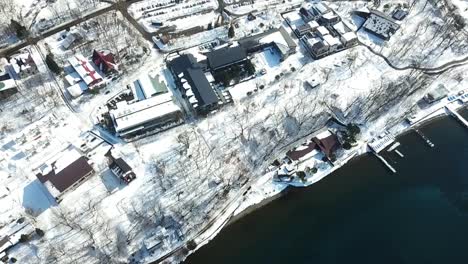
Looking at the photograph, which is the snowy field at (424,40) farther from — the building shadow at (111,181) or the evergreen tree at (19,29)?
the evergreen tree at (19,29)

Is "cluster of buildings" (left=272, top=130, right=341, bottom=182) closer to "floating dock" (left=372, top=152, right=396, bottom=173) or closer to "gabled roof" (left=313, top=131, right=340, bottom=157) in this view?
"gabled roof" (left=313, top=131, right=340, bottom=157)

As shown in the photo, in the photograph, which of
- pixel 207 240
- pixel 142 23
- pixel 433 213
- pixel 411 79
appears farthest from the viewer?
pixel 142 23

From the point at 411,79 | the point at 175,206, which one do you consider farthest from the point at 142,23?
the point at 411,79

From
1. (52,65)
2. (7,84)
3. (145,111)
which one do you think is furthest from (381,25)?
(7,84)

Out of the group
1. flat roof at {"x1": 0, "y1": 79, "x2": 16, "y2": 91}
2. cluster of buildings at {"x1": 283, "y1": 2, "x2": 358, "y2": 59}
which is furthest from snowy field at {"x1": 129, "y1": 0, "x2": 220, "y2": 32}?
flat roof at {"x1": 0, "y1": 79, "x2": 16, "y2": 91}

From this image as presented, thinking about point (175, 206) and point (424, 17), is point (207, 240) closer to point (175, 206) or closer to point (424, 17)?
point (175, 206)

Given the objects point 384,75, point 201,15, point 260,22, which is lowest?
point 384,75

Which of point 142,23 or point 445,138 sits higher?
point 142,23
